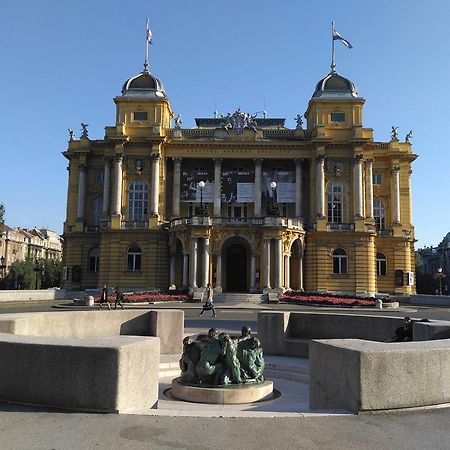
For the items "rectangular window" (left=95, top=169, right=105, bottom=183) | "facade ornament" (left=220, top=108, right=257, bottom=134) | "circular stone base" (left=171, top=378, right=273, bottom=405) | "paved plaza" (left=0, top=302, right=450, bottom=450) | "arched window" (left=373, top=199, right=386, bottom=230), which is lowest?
"circular stone base" (left=171, top=378, right=273, bottom=405)

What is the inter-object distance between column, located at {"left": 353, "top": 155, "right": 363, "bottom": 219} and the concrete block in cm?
4977

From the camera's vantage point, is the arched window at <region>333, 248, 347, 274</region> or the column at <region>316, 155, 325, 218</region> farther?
the column at <region>316, 155, 325, 218</region>

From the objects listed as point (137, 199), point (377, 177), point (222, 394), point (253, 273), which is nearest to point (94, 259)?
point (137, 199)

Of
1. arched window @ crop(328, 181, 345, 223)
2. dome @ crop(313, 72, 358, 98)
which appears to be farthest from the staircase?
dome @ crop(313, 72, 358, 98)

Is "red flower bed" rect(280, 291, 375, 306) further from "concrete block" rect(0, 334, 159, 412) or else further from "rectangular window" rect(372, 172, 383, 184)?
"concrete block" rect(0, 334, 159, 412)

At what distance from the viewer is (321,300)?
42969mm

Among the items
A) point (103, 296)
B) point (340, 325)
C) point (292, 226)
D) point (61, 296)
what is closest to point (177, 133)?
point (292, 226)

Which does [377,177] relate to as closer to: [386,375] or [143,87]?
[143,87]

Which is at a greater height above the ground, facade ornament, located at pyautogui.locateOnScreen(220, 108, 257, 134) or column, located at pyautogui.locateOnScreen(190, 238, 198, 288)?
facade ornament, located at pyautogui.locateOnScreen(220, 108, 257, 134)

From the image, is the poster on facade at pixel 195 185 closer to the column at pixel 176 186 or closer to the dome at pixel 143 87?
the column at pixel 176 186

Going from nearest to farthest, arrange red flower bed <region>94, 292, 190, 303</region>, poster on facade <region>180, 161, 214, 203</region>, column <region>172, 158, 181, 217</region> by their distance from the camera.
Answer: red flower bed <region>94, 292, 190, 303</region>
column <region>172, 158, 181, 217</region>
poster on facade <region>180, 161, 214, 203</region>

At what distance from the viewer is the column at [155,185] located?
179 ft

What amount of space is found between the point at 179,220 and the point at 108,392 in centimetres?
4543

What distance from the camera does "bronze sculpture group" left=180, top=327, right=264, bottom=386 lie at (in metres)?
10.1
